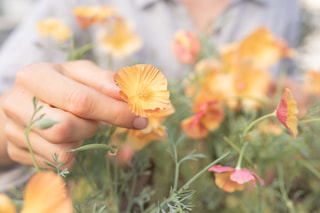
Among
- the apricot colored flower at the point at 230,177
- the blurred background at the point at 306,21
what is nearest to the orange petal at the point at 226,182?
the apricot colored flower at the point at 230,177

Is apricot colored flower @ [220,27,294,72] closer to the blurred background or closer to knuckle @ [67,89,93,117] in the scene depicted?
knuckle @ [67,89,93,117]

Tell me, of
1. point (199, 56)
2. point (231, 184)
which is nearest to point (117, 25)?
point (199, 56)

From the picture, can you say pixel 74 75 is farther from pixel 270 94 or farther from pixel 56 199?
pixel 270 94

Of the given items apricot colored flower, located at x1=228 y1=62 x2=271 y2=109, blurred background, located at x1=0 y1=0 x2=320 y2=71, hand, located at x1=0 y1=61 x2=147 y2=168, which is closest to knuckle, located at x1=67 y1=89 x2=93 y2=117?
hand, located at x1=0 y1=61 x2=147 y2=168

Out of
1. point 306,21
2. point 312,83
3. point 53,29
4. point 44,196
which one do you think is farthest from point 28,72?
point 306,21

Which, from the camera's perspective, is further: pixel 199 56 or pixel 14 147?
pixel 199 56

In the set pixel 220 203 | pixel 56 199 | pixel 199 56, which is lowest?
pixel 220 203
